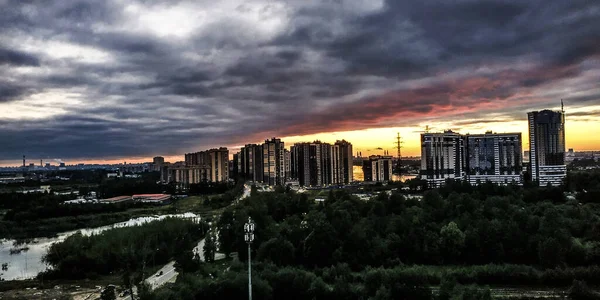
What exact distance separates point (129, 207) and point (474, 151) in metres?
31.6

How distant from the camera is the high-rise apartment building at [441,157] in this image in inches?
1545

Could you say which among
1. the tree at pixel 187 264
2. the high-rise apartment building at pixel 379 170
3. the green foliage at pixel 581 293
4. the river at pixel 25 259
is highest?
the high-rise apartment building at pixel 379 170

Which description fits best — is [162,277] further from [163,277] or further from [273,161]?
[273,161]

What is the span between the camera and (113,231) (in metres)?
21.3

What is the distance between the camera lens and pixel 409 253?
17.6 metres

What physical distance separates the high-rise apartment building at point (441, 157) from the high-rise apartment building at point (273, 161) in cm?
1699

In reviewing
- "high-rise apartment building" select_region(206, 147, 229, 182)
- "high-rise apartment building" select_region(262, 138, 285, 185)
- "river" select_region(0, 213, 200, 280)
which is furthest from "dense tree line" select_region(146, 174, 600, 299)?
"high-rise apartment building" select_region(206, 147, 229, 182)

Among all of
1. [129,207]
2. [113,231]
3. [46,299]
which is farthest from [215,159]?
[46,299]

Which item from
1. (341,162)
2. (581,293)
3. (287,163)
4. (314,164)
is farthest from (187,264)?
(341,162)

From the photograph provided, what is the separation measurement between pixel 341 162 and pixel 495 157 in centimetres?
1769

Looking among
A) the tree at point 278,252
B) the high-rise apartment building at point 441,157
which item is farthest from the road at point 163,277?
the high-rise apartment building at point 441,157

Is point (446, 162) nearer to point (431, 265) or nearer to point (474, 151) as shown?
point (474, 151)

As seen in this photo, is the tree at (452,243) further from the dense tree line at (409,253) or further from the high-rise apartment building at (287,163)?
the high-rise apartment building at (287,163)

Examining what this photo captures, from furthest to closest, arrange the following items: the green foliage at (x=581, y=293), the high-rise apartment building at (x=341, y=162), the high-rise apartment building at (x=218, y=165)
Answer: the high-rise apartment building at (x=218, y=165) < the high-rise apartment building at (x=341, y=162) < the green foliage at (x=581, y=293)
